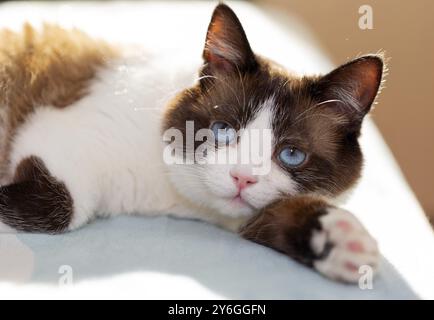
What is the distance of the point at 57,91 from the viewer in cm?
152

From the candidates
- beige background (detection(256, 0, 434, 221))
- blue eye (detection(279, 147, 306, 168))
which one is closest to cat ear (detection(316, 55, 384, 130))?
blue eye (detection(279, 147, 306, 168))

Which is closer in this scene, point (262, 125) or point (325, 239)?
point (325, 239)

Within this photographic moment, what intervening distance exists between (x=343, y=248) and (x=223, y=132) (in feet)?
1.34

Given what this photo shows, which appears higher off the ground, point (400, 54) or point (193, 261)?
point (400, 54)

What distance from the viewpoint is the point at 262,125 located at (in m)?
1.26

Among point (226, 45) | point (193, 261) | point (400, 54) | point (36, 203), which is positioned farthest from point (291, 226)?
point (400, 54)

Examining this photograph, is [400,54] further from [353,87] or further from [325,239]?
[325,239]

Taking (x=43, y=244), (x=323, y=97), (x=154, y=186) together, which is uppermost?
(x=323, y=97)

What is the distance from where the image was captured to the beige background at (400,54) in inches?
106

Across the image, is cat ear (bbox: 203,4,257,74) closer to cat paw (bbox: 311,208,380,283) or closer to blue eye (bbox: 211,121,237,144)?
blue eye (bbox: 211,121,237,144)
